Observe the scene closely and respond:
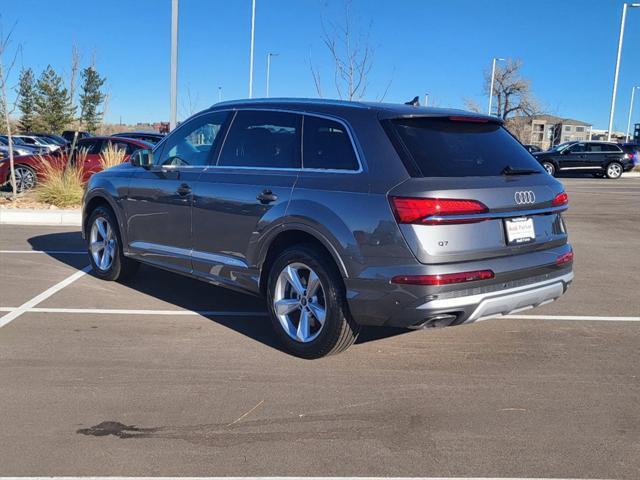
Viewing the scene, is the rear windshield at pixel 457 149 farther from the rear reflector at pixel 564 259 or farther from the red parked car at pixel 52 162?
the red parked car at pixel 52 162

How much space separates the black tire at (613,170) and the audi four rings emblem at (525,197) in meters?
28.2

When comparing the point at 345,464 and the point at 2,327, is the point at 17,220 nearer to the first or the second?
the point at 2,327

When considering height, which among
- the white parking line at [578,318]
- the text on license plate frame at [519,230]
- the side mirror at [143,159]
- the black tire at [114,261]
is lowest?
the white parking line at [578,318]

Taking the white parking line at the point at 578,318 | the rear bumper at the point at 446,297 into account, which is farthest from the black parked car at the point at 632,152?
the rear bumper at the point at 446,297

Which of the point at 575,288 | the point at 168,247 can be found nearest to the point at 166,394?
the point at 168,247

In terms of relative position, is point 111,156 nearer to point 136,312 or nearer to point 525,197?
point 136,312

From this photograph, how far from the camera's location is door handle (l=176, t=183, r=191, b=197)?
212 inches

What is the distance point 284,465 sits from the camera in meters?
3.04

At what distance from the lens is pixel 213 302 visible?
6086 mm

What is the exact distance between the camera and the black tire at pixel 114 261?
6559 millimetres

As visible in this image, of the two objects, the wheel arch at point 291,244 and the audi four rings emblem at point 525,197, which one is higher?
the audi four rings emblem at point 525,197

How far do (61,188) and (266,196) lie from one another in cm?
910

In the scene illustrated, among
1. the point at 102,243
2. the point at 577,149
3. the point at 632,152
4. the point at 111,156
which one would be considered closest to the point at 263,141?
the point at 102,243

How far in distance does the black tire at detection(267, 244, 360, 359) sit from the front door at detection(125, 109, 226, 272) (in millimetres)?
1316
